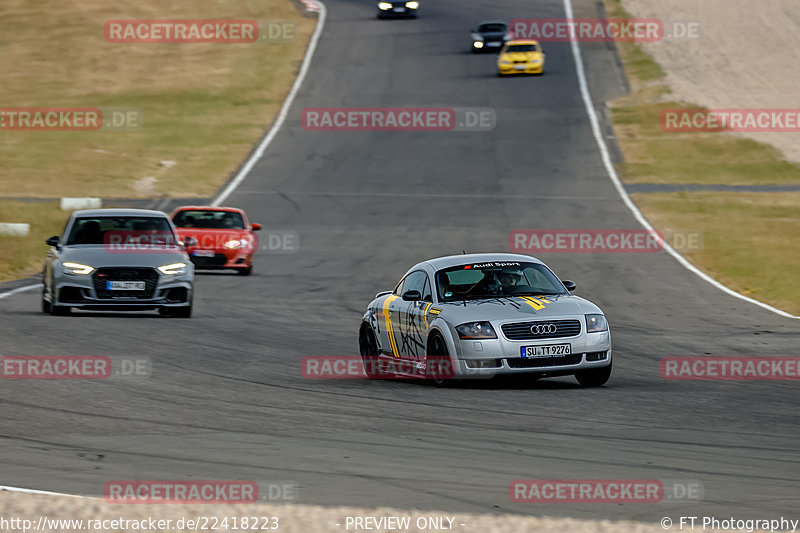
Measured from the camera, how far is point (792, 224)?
105 feet

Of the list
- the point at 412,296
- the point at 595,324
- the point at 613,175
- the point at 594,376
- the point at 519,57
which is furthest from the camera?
the point at 519,57

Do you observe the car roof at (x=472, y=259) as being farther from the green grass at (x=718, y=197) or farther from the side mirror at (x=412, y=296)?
the green grass at (x=718, y=197)

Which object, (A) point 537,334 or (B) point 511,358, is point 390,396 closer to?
(B) point 511,358

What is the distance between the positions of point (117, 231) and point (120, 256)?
847 millimetres

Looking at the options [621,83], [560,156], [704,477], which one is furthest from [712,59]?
[704,477]

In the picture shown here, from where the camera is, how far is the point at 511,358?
12445 millimetres

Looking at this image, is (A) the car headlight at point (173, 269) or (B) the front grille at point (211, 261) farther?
(B) the front grille at point (211, 261)

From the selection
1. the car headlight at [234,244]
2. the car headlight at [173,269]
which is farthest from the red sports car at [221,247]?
the car headlight at [173,269]

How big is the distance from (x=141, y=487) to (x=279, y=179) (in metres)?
32.4

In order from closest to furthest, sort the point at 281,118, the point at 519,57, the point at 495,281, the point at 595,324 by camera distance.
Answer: the point at 595,324, the point at 495,281, the point at 281,118, the point at 519,57

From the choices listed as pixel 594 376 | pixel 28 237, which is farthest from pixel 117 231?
pixel 28 237

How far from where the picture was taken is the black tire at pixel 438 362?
41.5 ft

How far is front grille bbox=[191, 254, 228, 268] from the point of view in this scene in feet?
86.1

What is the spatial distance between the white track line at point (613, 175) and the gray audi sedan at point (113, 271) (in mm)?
9600
